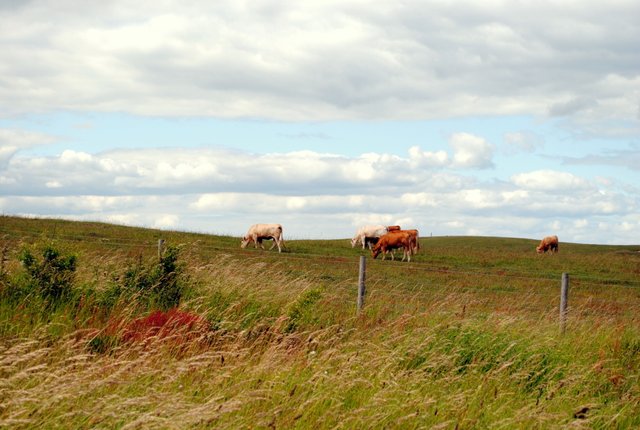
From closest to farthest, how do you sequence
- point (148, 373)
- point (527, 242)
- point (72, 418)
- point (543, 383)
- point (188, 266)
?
point (72, 418)
point (148, 373)
point (543, 383)
point (188, 266)
point (527, 242)

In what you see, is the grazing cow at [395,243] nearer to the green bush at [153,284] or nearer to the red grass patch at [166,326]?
the green bush at [153,284]

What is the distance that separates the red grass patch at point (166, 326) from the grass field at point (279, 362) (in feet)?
0.13

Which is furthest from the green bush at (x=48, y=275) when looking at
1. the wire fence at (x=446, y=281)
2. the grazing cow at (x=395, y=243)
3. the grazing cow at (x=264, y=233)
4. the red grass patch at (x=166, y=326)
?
the grazing cow at (x=264, y=233)

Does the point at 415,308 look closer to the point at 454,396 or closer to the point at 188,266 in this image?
the point at 188,266

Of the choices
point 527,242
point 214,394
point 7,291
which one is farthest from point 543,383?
point 527,242

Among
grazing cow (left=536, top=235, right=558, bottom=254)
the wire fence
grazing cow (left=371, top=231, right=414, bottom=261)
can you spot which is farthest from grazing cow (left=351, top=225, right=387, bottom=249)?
grazing cow (left=536, top=235, right=558, bottom=254)

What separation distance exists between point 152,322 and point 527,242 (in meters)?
65.7

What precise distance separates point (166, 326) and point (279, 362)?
2504mm

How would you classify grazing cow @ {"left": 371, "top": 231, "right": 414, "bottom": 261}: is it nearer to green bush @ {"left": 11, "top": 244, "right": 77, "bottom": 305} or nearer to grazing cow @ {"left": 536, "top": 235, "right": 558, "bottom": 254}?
grazing cow @ {"left": 536, "top": 235, "right": 558, "bottom": 254}

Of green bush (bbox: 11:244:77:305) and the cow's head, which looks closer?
green bush (bbox: 11:244:77:305)

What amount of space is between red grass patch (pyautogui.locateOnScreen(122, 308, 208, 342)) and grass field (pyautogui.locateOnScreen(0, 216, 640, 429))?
39 mm

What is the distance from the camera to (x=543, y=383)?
1084 centimetres

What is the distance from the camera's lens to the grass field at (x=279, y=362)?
7.07 meters

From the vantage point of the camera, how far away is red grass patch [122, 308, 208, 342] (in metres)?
10.8
